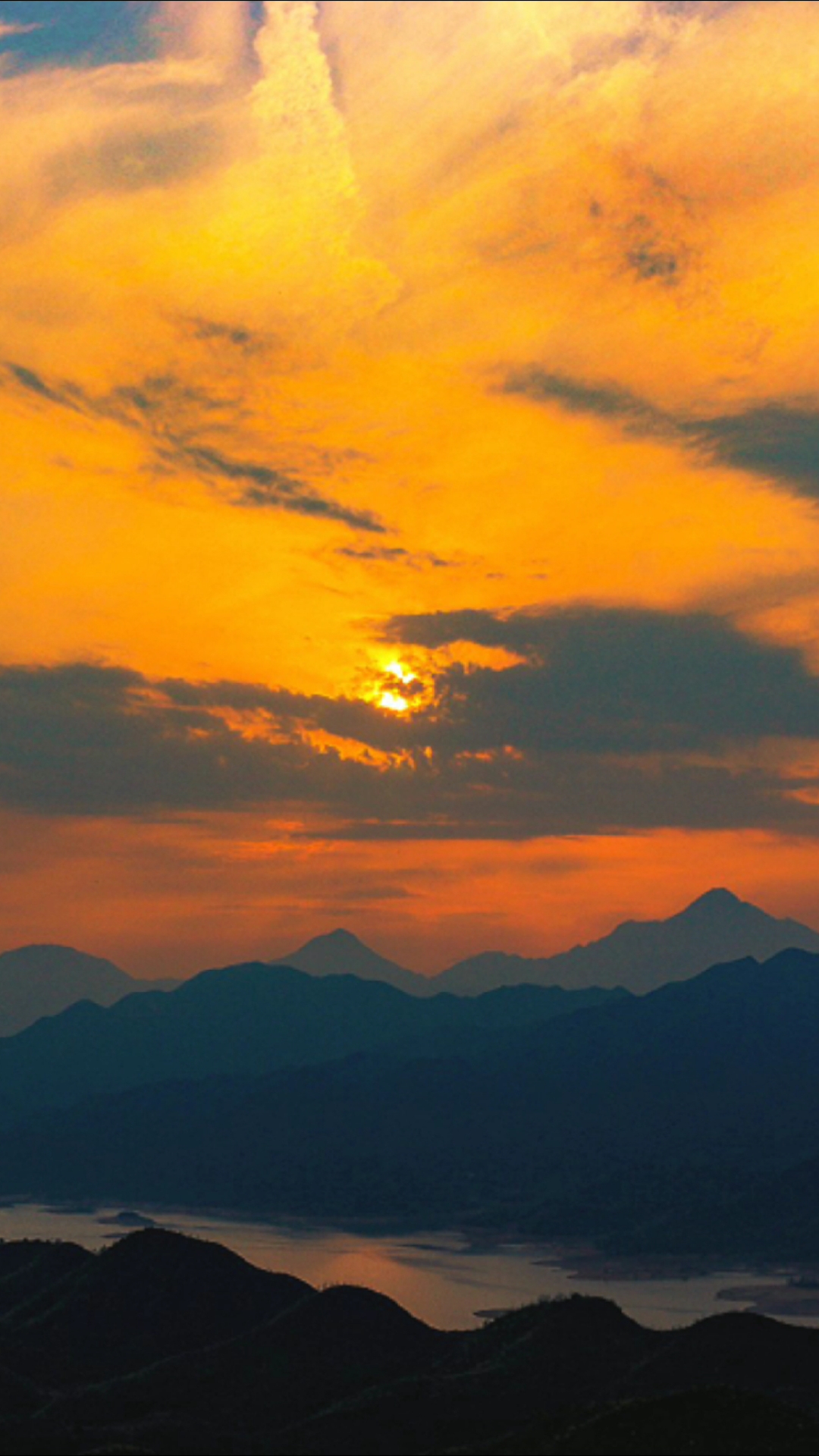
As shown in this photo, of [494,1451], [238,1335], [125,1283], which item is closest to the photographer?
[494,1451]

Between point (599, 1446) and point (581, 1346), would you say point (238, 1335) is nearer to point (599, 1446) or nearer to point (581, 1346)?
point (581, 1346)

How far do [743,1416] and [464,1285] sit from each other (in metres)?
131

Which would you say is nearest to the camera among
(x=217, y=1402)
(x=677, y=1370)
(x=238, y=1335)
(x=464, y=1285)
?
(x=677, y=1370)

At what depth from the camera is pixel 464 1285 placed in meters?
194

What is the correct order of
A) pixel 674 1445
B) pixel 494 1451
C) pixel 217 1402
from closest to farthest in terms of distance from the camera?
pixel 674 1445
pixel 494 1451
pixel 217 1402

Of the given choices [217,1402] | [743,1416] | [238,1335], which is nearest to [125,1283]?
[238,1335]

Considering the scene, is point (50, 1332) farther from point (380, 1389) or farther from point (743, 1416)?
point (743, 1416)

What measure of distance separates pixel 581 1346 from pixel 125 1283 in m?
41.2

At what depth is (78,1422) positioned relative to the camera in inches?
3588

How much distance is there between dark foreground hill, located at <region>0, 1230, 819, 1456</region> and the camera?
71.1m

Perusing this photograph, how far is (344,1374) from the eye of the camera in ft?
335

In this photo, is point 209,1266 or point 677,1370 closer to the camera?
point 677,1370

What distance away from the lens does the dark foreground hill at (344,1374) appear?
7106 centimetres

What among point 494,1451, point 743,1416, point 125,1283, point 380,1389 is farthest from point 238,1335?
point 743,1416
